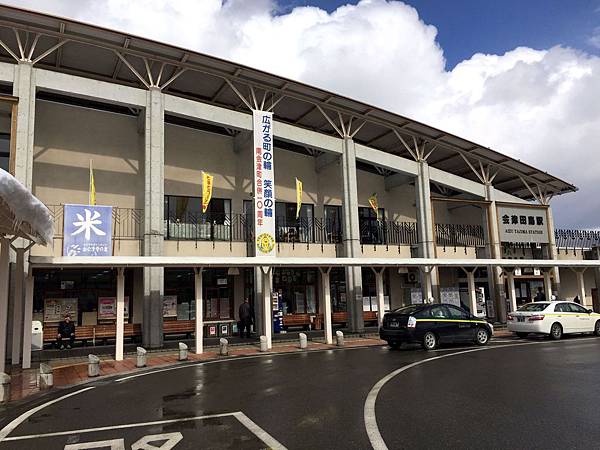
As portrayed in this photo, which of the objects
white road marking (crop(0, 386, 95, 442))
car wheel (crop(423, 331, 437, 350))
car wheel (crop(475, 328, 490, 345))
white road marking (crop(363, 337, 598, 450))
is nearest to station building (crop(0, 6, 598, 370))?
car wheel (crop(423, 331, 437, 350))

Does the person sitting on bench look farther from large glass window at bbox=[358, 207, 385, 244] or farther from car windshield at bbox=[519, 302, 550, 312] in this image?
car windshield at bbox=[519, 302, 550, 312]

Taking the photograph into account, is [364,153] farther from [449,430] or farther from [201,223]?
[449,430]

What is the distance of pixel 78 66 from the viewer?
757 inches

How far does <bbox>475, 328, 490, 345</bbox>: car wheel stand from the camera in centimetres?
1580

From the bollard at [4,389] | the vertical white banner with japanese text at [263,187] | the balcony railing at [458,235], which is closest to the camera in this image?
the bollard at [4,389]

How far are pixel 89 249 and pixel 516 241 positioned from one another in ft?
72.1

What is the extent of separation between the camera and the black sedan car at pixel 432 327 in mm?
14648

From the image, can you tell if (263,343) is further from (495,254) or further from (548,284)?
(548,284)

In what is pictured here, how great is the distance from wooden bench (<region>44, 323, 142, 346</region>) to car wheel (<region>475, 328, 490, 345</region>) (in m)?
12.6

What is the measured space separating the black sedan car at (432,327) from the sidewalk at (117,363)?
197cm

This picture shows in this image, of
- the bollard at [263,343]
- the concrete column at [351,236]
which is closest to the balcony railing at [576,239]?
the concrete column at [351,236]

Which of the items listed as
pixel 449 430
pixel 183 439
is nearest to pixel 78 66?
pixel 183 439

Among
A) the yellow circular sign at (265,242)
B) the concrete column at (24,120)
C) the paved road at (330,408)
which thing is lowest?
the paved road at (330,408)

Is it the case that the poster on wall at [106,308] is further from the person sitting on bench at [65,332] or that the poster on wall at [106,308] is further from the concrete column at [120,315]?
the concrete column at [120,315]
